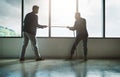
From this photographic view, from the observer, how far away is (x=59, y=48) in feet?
27.9

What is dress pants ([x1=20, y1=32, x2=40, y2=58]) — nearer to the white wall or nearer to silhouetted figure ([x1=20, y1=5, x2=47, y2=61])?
silhouetted figure ([x1=20, y1=5, x2=47, y2=61])

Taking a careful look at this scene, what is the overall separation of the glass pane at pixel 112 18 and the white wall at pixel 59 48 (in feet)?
0.80

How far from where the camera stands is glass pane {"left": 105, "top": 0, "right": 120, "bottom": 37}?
8477 millimetres

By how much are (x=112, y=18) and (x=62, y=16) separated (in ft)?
5.00

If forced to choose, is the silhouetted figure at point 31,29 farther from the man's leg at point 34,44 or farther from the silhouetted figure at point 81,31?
the silhouetted figure at point 81,31

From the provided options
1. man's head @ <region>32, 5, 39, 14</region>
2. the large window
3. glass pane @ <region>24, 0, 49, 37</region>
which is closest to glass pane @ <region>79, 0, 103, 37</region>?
the large window

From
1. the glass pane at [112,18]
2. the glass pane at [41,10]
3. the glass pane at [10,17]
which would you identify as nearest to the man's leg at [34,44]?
the glass pane at [41,10]

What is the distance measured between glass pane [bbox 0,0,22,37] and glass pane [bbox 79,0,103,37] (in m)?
1.92

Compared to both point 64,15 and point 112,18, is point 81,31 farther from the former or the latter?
point 112,18

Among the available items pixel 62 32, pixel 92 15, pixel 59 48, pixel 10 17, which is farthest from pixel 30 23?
pixel 92 15

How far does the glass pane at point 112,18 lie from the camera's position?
8.48m

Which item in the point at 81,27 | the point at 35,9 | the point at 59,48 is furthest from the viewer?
the point at 59,48

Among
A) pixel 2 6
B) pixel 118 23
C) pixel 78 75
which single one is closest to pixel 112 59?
pixel 118 23

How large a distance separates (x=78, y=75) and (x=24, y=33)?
300 cm
